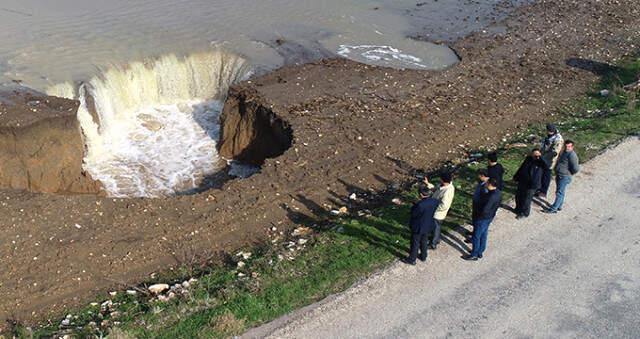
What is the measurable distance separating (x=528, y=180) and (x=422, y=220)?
3187 millimetres

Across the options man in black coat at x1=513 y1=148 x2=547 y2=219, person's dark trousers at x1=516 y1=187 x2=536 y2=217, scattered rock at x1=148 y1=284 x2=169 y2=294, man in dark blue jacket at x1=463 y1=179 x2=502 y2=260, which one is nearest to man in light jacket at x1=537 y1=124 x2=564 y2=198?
man in black coat at x1=513 y1=148 x2=547 y2=219

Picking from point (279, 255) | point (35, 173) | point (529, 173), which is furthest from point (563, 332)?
point (35, 173)

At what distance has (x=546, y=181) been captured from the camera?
50.5ft

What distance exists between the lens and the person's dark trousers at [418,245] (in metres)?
13.1

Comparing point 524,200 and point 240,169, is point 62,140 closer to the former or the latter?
point 240,169

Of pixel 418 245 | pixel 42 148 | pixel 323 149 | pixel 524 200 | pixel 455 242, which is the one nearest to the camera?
pixel 418 245

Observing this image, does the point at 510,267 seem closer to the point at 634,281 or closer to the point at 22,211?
the point at 634,281

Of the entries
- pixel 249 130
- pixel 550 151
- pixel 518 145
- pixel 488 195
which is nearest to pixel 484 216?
pixel 488 195

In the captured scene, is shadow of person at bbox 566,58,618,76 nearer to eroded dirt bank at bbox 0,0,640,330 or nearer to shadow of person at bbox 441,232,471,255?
eroded dirt bank at bbox 0,0,640,330

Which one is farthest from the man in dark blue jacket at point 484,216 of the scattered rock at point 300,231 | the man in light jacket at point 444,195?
the scattered rock at point 300,231

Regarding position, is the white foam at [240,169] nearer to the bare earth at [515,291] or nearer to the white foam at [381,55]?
the white foam at [381,55]

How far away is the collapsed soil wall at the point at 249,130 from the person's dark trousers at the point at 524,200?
8.29 meters

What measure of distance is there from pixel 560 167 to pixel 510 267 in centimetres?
291

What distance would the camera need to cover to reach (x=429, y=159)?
19688 mm
